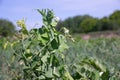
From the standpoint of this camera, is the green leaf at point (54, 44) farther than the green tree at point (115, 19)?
No

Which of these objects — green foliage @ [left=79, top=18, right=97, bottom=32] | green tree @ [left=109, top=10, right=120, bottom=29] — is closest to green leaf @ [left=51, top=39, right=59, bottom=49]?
green tree @ [left=109, top=10, right=120, bottom=29]

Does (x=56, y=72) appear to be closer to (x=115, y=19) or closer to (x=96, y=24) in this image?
(x=115, y=19)

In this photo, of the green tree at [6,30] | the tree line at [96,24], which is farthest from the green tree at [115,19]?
the green tree at [6,30]

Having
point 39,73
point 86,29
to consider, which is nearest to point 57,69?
point 39,73

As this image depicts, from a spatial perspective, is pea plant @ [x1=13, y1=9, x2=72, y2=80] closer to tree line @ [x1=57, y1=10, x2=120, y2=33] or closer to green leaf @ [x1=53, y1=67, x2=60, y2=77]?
green leaf @ [x1=53, y1=67, x2=60, y2=77]

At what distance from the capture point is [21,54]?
2.52 metres

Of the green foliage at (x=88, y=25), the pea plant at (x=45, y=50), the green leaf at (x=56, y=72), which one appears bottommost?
the green foliage at (x=88, y=25)

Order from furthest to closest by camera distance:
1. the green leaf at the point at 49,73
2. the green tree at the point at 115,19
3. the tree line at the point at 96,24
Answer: the tree line at the point at 96,24
the green tree at the point at 115,19
the green leaf at the point at 49,73

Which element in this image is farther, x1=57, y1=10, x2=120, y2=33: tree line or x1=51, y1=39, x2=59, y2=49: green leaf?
x1=57, y1=10, x2=120, y2=33: tree line

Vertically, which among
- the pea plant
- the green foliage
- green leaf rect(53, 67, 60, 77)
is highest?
the pea plant

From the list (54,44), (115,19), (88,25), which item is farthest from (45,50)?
(88,25)

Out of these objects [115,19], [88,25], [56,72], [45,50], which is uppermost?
[45,50]

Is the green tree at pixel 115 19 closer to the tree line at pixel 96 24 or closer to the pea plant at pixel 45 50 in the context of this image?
the tree line at pixel 96 24

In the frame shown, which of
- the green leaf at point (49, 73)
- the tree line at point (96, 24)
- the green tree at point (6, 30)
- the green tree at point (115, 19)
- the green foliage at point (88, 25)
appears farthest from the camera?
the green foliage at point (88, 25)
